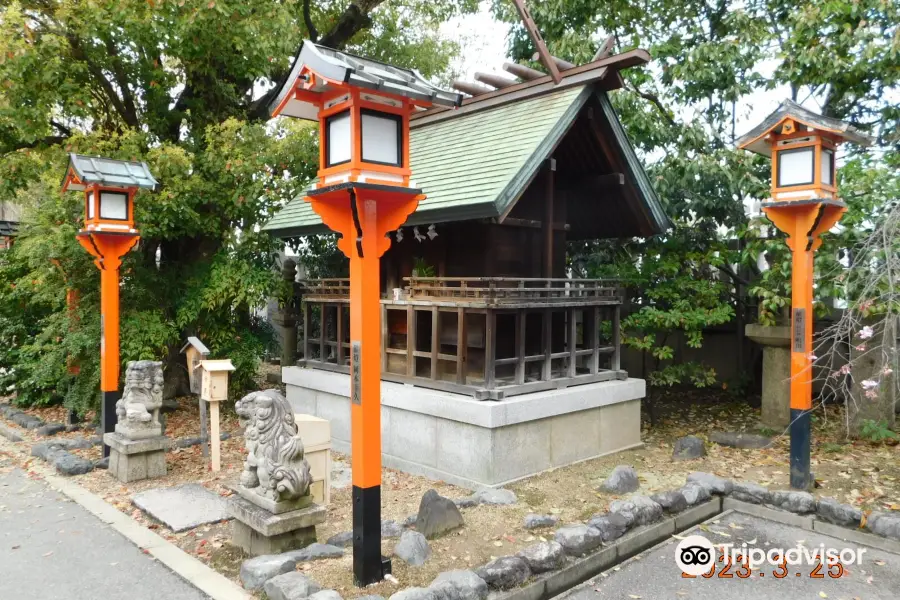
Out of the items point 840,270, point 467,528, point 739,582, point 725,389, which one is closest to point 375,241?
point 467,528

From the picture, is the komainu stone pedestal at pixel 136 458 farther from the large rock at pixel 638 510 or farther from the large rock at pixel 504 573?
the large rock at pixel 638 510

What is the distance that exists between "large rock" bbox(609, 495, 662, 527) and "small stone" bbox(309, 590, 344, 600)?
10.6 ft

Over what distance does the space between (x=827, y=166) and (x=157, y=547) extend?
28.6 feet

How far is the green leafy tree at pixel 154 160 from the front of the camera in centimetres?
1099

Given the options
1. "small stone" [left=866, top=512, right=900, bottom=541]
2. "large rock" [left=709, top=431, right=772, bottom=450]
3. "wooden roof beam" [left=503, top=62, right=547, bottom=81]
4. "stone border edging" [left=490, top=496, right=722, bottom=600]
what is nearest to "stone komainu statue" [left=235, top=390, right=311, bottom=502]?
"stone border edging" [left=490, top=496, right=722, bottom=600]

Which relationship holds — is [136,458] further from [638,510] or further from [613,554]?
[638,510]

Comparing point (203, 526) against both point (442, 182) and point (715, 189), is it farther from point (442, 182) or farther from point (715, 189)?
point (715, 189)

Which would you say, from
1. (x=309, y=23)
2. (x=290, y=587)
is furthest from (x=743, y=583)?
(x=309, y=23)

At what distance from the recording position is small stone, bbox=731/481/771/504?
742 centimetres

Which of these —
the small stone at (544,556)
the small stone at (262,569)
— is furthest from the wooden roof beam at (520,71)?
the small stone at (262,569)

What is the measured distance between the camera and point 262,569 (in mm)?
5359

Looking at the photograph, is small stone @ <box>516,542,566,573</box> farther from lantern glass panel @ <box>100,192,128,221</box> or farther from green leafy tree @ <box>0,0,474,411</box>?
green leafy tree @ <box>0,0,474,411</box>

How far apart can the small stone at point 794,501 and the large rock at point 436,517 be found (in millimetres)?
3719

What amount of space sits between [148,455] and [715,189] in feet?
33.0
